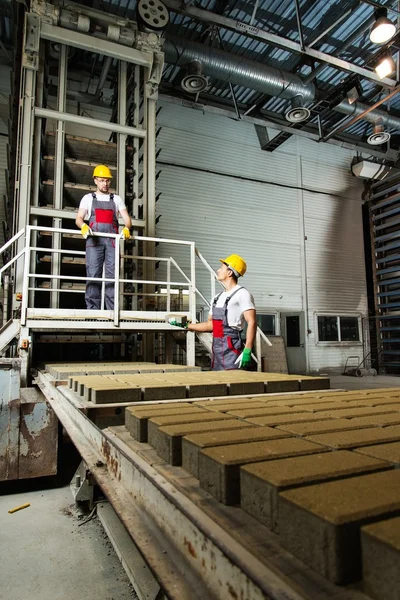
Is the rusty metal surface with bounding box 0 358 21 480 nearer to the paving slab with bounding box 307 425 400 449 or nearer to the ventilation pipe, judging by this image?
the paving slab with bounding box 307 425 400 449

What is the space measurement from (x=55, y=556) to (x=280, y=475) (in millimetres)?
2911

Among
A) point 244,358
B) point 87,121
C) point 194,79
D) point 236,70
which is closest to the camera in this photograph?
point 244,358

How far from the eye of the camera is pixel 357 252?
15336 millimetres

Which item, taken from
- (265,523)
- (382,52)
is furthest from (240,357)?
(382,52)

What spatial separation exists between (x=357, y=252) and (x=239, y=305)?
12125mm

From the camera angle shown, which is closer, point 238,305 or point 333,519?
point 333,519

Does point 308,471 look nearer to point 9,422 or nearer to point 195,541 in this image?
point 195,541

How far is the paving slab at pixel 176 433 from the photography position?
1454 millimetres

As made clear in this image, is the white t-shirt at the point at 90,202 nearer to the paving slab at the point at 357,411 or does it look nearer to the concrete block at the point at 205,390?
the concrete block at the point at 205,390

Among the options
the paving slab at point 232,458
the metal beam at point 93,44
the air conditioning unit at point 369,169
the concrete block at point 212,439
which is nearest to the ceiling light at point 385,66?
the metal beam at point 93,44

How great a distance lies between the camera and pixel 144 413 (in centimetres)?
189

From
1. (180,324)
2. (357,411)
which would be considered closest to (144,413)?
(357,411)

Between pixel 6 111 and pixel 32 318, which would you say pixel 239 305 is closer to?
pixel 32 318

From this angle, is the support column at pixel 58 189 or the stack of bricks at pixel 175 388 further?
the support column at pixel 58 189
